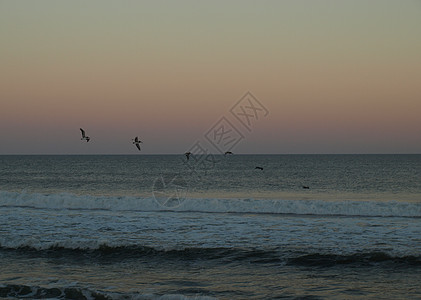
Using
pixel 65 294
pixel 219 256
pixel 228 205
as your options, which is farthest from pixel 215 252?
pixel 228 205

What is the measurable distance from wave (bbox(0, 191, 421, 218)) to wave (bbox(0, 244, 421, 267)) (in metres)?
9.35

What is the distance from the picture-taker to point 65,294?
10492 millimetres

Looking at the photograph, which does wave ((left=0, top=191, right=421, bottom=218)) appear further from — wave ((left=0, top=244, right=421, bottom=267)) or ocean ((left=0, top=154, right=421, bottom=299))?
wave ((left=0, top=244, right=421, bottom=267))

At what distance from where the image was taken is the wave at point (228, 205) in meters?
23.5

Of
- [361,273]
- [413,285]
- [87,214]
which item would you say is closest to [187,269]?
[361,273]

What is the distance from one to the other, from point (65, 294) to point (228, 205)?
51.0 ft

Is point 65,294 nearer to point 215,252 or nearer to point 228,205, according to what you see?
point 215,252

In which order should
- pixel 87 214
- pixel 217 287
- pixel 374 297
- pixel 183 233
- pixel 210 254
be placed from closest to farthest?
1. pixel 374 297
2. pixel 217 287
3. pixel 210 254
4. pixel 183 233
5. pixel 87 214

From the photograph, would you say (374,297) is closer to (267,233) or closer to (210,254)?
(210,254)

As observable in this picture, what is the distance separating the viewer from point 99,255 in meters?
14.5

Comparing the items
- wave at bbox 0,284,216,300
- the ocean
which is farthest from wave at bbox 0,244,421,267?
wave at bbox 0,284,216,300

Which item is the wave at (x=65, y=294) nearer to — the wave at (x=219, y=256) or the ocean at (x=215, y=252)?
the ocean at (x=215, y=252)

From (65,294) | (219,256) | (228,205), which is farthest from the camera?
(228,205)

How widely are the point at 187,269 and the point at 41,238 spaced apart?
6436mm
